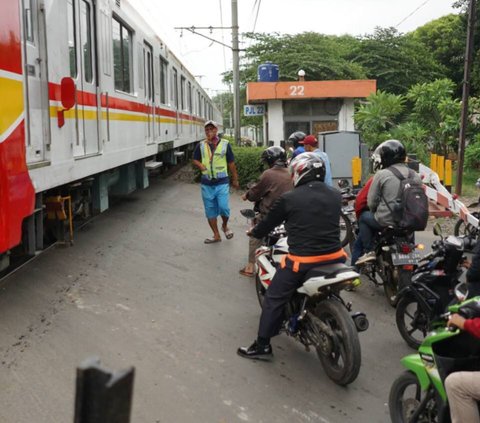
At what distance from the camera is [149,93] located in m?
10.2

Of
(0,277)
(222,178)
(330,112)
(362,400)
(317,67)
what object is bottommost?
(362,400)

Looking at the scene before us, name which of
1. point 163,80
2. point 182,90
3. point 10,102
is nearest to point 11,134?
point 10,102

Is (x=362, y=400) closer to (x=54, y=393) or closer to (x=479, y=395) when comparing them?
(x=479, y=395)

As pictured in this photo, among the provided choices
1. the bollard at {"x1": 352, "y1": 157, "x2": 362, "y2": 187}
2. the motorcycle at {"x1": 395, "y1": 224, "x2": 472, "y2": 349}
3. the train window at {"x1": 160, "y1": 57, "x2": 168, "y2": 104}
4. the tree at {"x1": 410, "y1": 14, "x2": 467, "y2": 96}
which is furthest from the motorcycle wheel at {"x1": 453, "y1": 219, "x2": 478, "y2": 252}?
the tree at {"x1": 410, "y1": 14, "x2": 467, "y2": 96}

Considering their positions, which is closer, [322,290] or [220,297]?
[322,290]

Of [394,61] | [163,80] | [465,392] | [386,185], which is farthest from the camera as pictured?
[394,61]

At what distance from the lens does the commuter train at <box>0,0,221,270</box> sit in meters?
4.16

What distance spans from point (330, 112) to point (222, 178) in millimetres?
11233

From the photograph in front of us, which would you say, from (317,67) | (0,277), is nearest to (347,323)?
(0,277)

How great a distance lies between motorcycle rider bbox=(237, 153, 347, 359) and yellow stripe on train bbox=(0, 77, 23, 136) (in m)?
1.98

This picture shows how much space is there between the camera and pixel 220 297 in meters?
5.46

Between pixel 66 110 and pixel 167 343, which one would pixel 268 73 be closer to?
pixel 66 110

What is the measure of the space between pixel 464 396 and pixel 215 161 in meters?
5.30

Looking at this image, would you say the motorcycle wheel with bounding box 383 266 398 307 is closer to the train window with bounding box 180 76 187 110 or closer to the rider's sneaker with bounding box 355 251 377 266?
the rider's sneaker with bounding box 355 251 377 266
